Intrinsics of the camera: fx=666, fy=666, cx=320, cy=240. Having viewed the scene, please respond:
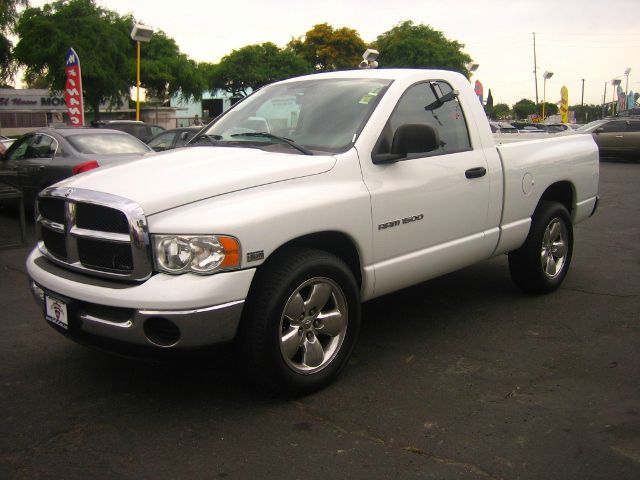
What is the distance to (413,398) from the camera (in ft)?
12.4

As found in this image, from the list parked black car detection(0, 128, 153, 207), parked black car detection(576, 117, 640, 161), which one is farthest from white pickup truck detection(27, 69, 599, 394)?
parked black car detection(576, 117, 640, 161)

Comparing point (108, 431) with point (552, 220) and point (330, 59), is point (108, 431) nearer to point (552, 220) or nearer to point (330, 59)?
point (552, 220)

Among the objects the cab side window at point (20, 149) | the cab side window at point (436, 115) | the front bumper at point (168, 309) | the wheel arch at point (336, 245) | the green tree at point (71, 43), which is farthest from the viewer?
the green tree at point (71, 43)

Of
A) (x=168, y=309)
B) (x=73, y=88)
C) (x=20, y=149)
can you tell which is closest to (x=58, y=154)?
(x=20, y=149)

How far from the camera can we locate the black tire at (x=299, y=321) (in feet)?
11.4

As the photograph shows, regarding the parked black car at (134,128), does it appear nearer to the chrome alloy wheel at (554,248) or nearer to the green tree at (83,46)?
the green tree at (83,46)

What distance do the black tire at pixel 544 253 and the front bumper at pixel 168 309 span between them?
119 inches

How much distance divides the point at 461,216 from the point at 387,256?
81 cm

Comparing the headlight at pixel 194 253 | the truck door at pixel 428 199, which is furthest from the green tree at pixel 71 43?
the headlight at pixel 194 253

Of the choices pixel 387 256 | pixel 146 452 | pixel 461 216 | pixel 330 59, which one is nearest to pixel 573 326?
pixel 461 216

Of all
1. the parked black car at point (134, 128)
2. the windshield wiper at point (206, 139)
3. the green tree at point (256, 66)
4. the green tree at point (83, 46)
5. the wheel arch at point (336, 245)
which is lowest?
the wheel arch at point (336, 245)

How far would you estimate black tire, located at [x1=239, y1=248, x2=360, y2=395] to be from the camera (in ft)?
11.4

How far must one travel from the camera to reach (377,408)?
364 centimetres

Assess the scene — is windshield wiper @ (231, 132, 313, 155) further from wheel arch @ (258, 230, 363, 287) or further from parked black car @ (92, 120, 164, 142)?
parked black car @ (92, 120, 164, 142)
